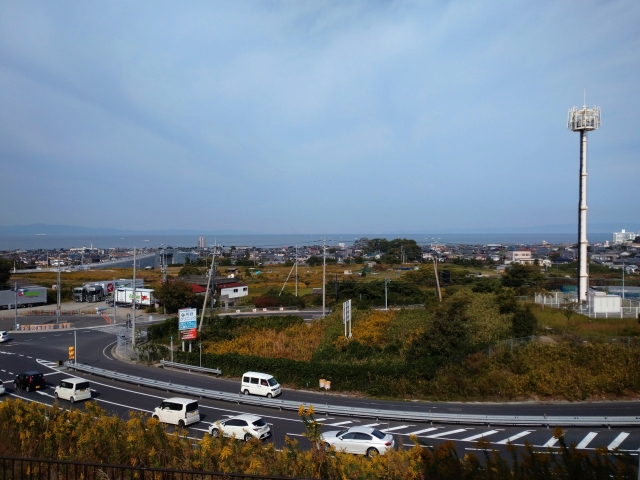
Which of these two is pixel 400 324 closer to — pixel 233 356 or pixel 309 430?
pixel 233 356

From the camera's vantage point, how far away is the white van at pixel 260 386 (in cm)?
1798

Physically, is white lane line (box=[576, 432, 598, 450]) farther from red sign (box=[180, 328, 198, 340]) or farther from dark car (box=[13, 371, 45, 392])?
dark car (box=[13, 371, 45, 392])

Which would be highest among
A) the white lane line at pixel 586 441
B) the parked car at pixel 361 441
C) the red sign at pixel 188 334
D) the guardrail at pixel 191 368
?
the parked car at pixel 361 441

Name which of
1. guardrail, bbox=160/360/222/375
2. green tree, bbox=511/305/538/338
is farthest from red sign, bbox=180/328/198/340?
green tree, bbox=511/305/538/338

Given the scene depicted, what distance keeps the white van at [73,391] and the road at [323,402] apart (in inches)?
13.3

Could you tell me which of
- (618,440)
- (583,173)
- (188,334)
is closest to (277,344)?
(188,334)

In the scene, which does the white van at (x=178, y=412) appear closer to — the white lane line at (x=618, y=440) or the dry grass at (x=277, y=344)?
the dry grass at (x=277, y=344)

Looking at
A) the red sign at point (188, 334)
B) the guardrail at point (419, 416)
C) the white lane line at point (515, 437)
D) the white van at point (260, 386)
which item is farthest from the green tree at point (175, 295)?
the white lane line at point (515, 437)

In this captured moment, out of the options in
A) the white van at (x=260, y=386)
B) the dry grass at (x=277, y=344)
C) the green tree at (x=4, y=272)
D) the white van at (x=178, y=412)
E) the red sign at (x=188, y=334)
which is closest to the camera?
the white van at (x=178, y=412)

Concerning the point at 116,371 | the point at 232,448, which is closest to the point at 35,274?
the point at 116,371

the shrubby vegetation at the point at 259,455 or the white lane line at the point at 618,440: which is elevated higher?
the shrubby vegetation at the point at 259,455

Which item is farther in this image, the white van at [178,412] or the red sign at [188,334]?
the red sign at [188,334]

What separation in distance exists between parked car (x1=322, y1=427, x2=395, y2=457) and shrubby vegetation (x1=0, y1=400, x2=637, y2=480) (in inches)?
173

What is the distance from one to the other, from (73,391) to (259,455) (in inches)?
521
